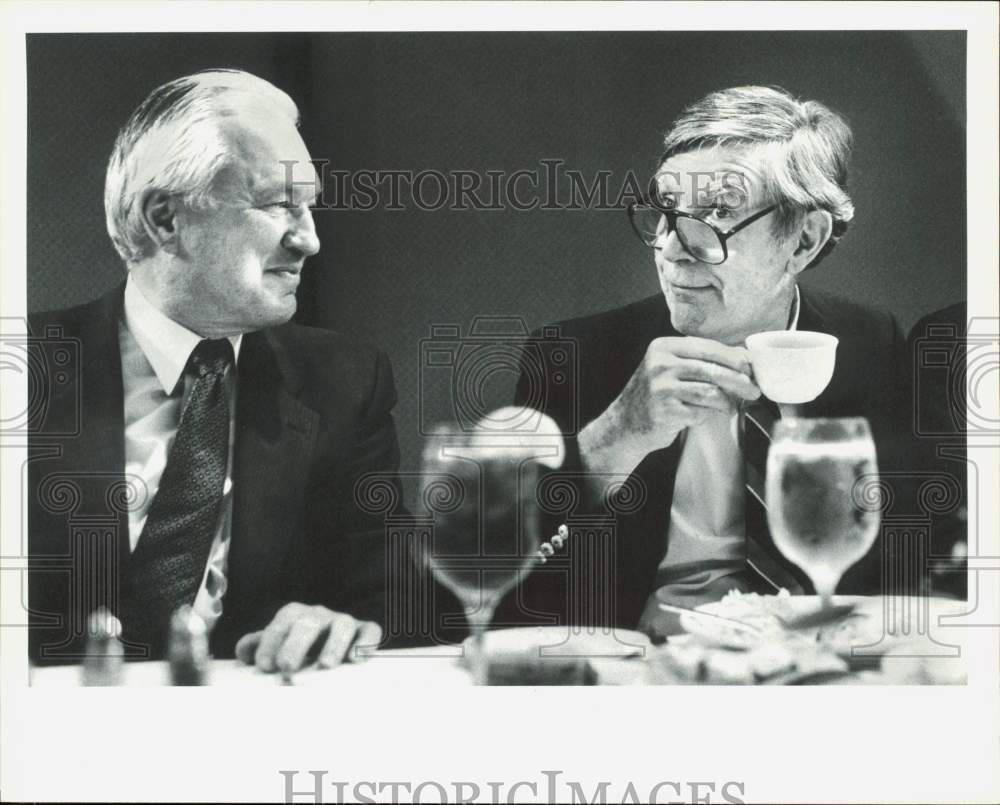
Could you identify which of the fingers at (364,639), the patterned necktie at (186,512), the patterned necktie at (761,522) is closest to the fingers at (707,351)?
the patterned necktie at (761,522)

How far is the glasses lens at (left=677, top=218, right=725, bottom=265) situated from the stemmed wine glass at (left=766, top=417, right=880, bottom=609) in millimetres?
436

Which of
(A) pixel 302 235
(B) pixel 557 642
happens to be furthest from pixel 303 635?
(A) pixel 302 235

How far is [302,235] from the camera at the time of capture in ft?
10.0

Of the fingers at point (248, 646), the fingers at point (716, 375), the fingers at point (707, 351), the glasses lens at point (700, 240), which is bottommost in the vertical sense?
the fingers at point (248, 646)

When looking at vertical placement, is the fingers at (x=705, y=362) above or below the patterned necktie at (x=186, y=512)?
above

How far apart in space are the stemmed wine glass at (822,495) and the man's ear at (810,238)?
38cm

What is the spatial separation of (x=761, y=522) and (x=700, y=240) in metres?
0.70

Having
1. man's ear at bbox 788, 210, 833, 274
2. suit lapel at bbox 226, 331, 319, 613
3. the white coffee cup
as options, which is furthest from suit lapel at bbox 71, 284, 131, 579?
man's ear at bbox 788, 210, 833, 274

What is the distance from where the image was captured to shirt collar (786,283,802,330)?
3.09 m

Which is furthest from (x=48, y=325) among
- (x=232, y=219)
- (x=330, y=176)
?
(x=330, y=176)

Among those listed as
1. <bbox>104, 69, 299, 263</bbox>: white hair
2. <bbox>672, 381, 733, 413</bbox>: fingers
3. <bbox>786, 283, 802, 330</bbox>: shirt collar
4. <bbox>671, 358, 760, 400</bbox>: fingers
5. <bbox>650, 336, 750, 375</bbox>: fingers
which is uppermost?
<bbox>104, 69, 299, 263</bbox>: white hair

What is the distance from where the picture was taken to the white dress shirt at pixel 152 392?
10.1 ft

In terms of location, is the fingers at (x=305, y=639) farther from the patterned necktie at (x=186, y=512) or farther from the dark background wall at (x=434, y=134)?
the dark background wall at (x=434, y=134)

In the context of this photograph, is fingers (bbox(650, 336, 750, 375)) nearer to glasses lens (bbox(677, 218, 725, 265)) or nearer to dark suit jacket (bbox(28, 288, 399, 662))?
glasses lens (bbox(677, 218, 725, 265))
